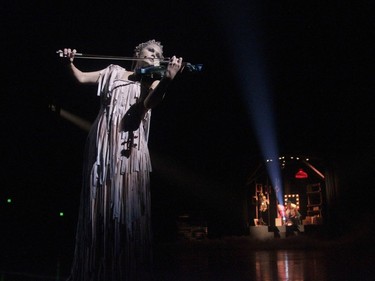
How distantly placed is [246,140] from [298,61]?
118 inches

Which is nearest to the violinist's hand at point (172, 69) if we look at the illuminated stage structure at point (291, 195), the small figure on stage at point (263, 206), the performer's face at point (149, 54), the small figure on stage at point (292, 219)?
the performer's face at point (149, 54)

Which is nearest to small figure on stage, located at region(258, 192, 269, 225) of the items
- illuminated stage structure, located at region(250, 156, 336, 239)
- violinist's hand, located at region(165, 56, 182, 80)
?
illuminated stage structure, located at region(250, 156, 336, 239)

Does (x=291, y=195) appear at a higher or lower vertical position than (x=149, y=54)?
lower

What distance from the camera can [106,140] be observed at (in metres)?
1.40

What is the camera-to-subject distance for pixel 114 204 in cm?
132

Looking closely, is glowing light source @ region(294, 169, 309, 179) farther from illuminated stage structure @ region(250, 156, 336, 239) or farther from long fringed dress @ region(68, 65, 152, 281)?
long fringed dress @ region(68, 65, 152, 281)

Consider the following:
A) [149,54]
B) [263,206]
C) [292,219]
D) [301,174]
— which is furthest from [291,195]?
[149,54]

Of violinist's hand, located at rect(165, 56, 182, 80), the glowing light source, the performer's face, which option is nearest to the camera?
violinist's hand, located at rect(165, 56, 182, 80)

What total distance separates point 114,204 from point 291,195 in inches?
395

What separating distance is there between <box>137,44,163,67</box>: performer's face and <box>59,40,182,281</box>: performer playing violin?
0.6 inches

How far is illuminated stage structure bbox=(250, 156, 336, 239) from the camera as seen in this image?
8419 mm

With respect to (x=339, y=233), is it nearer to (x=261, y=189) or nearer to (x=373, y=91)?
(x=261, y=189)

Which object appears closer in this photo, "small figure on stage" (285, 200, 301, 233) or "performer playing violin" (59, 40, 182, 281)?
"performer playing violin" (59, 40, 182, 281)

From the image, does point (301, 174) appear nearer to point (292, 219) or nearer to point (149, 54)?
point (292, 219)
